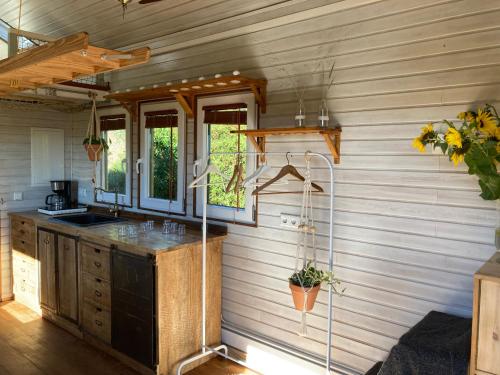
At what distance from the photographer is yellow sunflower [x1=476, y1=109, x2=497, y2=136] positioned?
192 cm

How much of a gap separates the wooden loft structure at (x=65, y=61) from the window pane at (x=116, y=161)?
1.88m

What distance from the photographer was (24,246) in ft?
14.4

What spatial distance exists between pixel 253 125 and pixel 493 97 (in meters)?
1.62

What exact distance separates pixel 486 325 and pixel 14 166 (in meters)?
4.77

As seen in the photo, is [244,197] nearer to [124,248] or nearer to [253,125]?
[253,125]

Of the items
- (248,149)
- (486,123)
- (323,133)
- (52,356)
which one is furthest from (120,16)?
(486,123)

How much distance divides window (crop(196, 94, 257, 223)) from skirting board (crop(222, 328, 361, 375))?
37.6 inches

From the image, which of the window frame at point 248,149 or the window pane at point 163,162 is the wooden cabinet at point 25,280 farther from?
the window frame at point 248,149

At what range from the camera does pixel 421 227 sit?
2416 millimetres

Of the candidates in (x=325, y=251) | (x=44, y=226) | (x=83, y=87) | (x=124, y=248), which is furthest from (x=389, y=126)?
(x=44, y=226)

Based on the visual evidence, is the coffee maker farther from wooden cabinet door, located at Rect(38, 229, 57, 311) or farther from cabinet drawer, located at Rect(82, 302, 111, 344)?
cabinet drawer, located at Rect(82, 302, 111, 344)

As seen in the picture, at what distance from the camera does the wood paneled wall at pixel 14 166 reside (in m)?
4.62

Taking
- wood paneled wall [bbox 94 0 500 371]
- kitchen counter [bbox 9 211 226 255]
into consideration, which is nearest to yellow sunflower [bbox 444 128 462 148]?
wood paneled wall [bbox 94 0 500 371]

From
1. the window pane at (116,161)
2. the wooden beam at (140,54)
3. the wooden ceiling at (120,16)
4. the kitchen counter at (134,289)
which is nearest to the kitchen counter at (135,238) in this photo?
the kitchen counter at (134,289)
